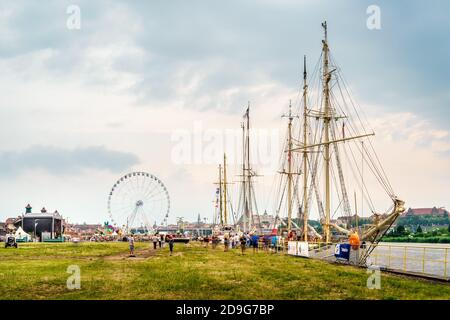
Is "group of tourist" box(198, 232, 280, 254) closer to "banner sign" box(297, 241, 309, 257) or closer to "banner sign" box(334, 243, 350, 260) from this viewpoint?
"banner sign" box(297, 241, 309, 257)

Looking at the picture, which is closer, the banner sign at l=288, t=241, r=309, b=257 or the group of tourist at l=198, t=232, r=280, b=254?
the banner sign at l=288, t=241, r=309, b=257

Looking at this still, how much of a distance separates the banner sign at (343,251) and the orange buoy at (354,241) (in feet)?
4.06

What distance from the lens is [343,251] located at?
37.7 m

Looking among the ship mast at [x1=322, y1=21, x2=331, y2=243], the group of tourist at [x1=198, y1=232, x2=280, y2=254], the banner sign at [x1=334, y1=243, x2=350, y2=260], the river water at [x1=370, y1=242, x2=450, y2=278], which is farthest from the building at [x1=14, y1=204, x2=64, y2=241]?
the banner sign at [x1=334, y1=243, x2=350, y2=260]

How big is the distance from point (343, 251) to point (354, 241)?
9.44 ft

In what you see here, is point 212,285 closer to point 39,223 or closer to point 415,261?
point 415,261

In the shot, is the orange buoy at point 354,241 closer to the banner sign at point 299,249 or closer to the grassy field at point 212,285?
the grassy field at point 212,285

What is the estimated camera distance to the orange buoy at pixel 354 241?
34.7 meters

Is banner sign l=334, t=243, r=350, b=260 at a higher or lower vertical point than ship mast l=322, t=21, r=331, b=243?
lower

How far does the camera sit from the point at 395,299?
17.7 m

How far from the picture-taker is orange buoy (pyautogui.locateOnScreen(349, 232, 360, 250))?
34.7m

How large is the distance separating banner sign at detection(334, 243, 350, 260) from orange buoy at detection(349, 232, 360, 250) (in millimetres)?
1238
